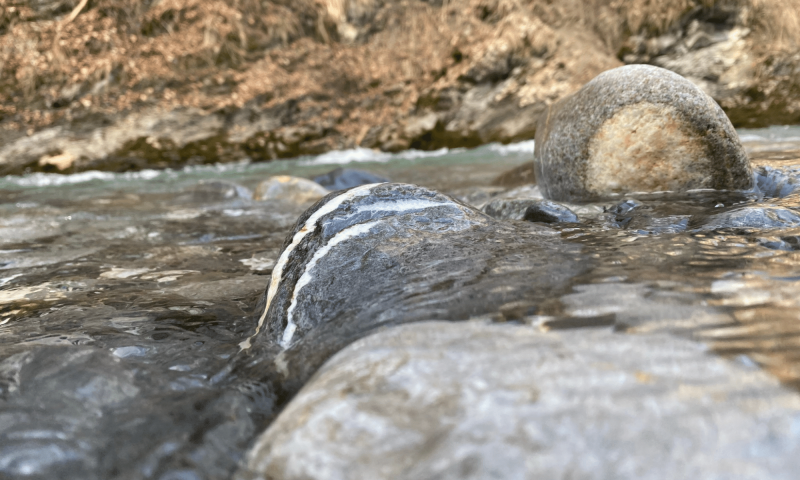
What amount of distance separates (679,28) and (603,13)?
5.54ft

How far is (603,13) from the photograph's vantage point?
11625 mm

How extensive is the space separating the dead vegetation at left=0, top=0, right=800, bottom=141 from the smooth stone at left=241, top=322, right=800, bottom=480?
414 inches

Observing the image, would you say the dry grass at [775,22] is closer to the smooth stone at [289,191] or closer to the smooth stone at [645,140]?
the smooth stone at [645,140]

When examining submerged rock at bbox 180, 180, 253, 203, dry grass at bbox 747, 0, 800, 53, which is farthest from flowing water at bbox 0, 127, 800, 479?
dry grass at bbox 747, 0, 800, 53

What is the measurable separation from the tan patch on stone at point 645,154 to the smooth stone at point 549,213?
0.83 m

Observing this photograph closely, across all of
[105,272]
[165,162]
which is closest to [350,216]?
[105,272]

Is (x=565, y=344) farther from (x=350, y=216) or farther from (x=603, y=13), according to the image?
(x=603, y=13)

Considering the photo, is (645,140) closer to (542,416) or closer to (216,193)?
Result: (542,416)

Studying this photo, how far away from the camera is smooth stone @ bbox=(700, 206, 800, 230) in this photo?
2.04 m

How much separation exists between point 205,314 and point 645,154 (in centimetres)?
276

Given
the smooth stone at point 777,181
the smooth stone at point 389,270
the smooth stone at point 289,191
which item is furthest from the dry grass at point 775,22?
the smooth stone at point 389,270

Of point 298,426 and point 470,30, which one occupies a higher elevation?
point 470,30

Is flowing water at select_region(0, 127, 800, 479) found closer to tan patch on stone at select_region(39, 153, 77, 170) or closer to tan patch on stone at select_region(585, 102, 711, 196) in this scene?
tan patch on stone at select_region(585, 102, 711, 196)

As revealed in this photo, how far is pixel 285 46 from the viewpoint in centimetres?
1088
